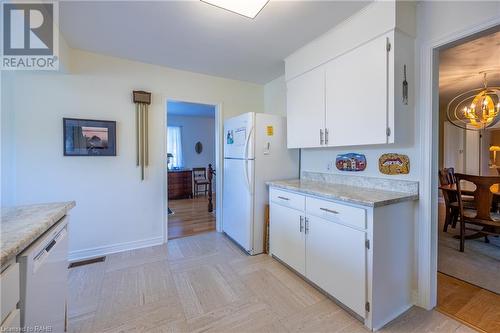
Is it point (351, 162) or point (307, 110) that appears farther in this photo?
point (307, 110)

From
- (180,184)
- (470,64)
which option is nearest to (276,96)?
(470,64)

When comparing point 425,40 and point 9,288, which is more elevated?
point 425,40

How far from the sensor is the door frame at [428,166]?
5.67 feet

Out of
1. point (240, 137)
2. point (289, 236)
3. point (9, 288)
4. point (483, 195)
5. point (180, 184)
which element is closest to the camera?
point (9, 288)

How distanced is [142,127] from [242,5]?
1952 mm

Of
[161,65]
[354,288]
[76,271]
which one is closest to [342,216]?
[354,288]

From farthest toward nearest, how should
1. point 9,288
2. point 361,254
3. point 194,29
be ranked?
1. point 194,29
2. point 361,254
3. point 9,288

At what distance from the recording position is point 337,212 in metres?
1.78

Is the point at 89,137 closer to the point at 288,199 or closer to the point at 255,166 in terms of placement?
the point at 255,166

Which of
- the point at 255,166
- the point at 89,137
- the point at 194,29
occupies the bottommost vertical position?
the point at 255,166

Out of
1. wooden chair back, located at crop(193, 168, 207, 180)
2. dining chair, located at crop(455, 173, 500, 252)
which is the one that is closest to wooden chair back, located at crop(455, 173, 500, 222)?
dining chair, located at crop(455, 173, 500, 252)

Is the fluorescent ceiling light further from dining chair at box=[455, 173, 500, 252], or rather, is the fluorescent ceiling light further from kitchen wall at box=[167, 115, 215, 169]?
kitchen wall at box=[167, 115, 215, 169]

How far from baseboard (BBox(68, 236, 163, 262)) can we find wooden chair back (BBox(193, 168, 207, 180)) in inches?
144

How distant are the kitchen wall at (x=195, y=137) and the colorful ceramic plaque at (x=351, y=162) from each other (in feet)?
18.0
